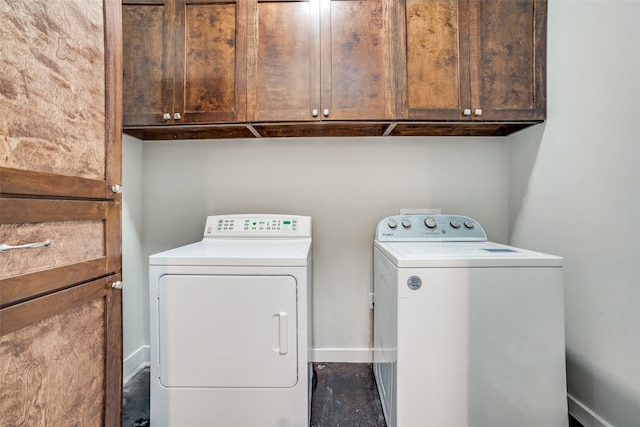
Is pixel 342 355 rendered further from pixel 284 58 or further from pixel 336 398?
pixel 284 58

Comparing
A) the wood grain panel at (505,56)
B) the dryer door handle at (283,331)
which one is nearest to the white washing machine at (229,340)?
the dryer door handle at (283,331)

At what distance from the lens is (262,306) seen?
3.65ft

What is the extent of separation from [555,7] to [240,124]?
176 cm

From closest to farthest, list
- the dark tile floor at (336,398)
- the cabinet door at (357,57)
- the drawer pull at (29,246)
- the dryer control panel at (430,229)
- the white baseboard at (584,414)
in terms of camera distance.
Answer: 1. the drawer pull at (29,246)
2. the white baseboard at (584,414)
3. the dark tile floor at (336,398)
4. the cabinet door at (357,57)
5. the dryer control panel at (430,229)

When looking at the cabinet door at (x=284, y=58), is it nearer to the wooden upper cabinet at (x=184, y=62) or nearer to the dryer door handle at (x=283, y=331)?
the wooden upper cabinet at (x=184, y=62)

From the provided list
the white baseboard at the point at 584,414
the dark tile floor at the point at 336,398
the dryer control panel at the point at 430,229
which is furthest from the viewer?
the dryer control panel at the point at 430,229

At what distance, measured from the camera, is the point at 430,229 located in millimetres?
1684

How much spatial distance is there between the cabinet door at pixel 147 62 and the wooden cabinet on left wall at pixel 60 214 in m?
0.52

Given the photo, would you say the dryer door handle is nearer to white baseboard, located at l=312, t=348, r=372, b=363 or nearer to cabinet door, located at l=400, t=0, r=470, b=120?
white baseboard, located at l=312, t=348, r=372, b=363

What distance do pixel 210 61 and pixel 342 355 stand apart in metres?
1.98

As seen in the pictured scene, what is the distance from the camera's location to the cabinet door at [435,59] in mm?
1474

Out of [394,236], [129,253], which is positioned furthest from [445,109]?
[129,253]

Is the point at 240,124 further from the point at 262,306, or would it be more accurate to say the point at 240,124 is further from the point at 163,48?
the point at 262,306

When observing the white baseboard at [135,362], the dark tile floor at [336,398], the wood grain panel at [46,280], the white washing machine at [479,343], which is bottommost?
the dark tile floor at [336,398]
